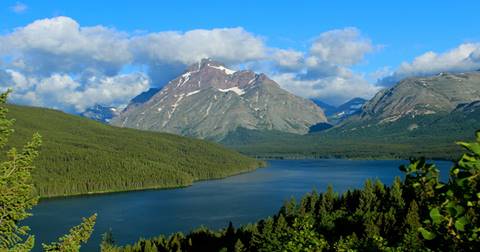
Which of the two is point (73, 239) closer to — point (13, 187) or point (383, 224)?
point (13, 187)

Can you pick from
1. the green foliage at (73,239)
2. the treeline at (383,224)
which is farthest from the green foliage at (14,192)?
the treeline at (383,224)

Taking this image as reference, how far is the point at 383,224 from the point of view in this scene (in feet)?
316

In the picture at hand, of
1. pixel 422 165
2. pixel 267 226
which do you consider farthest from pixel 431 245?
pixel 267 226

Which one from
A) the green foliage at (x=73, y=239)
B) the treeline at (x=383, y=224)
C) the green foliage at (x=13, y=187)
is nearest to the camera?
the treeline at (x=383, y=224)

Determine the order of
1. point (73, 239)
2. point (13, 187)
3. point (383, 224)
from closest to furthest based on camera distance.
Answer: point (13, 187) → point (73, 239) → point (383, 224)

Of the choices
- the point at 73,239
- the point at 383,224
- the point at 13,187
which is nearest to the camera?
the point at 13,187

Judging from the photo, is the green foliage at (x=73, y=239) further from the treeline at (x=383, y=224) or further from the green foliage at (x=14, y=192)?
the treeline at (x=383, y=224)

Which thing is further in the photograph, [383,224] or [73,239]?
[383,224]

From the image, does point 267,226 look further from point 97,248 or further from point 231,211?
point 231,211

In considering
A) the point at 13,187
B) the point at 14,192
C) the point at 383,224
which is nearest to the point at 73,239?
the point at 14,192

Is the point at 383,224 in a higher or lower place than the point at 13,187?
lower

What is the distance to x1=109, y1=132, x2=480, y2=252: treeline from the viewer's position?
18.8 ft

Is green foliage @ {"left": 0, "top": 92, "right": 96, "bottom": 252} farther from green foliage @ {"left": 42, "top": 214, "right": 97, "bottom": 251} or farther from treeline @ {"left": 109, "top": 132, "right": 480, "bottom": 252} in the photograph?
treeline @ {"left": 109, "top": 132, "right": 480, "bottom": 252}

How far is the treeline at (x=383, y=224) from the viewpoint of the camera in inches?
226
